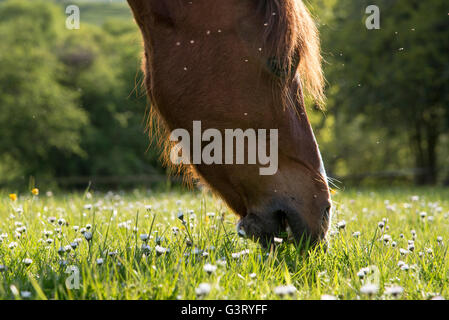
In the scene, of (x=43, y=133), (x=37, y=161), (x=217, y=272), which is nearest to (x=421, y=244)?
(x=217, y=272)

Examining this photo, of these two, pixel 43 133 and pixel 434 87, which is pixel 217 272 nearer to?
pixel 434 87

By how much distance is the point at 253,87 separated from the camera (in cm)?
258

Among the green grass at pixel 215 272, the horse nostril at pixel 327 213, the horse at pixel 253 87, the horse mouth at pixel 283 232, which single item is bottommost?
the green grass at pixel 215 272

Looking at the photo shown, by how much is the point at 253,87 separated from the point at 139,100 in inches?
793

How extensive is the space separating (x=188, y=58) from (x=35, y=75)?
28139mm

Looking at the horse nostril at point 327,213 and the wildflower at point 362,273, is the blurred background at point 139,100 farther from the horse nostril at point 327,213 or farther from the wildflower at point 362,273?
the wildflower at point 362,273

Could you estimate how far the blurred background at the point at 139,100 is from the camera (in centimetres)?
1809

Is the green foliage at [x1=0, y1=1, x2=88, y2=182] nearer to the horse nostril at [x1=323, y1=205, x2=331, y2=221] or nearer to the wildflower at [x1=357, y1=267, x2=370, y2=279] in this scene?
the horse nostril at [x1=323, y1=205, x2=331, y2=221]

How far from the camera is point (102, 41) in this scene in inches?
1577

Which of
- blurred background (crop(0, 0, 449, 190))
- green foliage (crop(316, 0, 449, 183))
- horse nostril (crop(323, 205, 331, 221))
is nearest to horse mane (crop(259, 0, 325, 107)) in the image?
horse nostril (crop(323, 205, 331, 221))

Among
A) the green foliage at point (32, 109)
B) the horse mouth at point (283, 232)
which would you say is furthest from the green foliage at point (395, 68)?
the green foliage at point (32, 109)

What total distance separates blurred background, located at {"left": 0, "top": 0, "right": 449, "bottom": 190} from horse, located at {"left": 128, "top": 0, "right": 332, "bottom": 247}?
6.56m

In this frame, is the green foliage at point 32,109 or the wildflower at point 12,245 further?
the green foliage at point 32,109

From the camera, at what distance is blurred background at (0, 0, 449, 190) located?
18094mm
